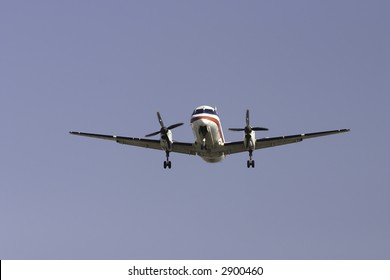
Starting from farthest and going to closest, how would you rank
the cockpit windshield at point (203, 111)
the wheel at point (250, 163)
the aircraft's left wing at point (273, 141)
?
the wheel at point (250, 163)
the aircraft's left wing at point (273, 141)
the cockpit windshield at point (203, 111)

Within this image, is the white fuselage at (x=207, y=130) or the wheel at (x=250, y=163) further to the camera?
the wheel at (x=250, y=163)

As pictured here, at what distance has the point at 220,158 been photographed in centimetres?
5997

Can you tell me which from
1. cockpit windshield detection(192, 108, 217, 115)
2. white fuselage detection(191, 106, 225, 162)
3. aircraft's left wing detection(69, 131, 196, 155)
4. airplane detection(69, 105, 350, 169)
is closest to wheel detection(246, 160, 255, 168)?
airplane detection(69, 105, 350, 169)

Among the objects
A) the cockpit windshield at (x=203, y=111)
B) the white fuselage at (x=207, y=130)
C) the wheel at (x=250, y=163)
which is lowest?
the wheel at (x=250, y=163)

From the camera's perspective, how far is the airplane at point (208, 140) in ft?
183

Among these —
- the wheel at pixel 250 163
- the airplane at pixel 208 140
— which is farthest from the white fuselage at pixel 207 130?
the wheel at pixel 250 163

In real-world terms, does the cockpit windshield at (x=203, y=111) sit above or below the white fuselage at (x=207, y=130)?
above

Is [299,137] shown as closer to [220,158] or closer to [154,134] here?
[220,158]

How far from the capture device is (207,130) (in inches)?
2189

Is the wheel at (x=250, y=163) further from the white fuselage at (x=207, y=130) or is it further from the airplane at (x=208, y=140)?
the white fuselage at (x=207, y=130)

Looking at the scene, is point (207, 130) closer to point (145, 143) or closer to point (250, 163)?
point (250, 163)

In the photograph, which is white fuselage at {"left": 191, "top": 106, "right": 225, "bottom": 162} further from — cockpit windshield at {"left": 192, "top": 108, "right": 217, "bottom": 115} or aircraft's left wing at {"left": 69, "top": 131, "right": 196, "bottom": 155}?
aircraft's left wing at {"left": 69, "top": 131, "right": 196, "bottom": 155}
